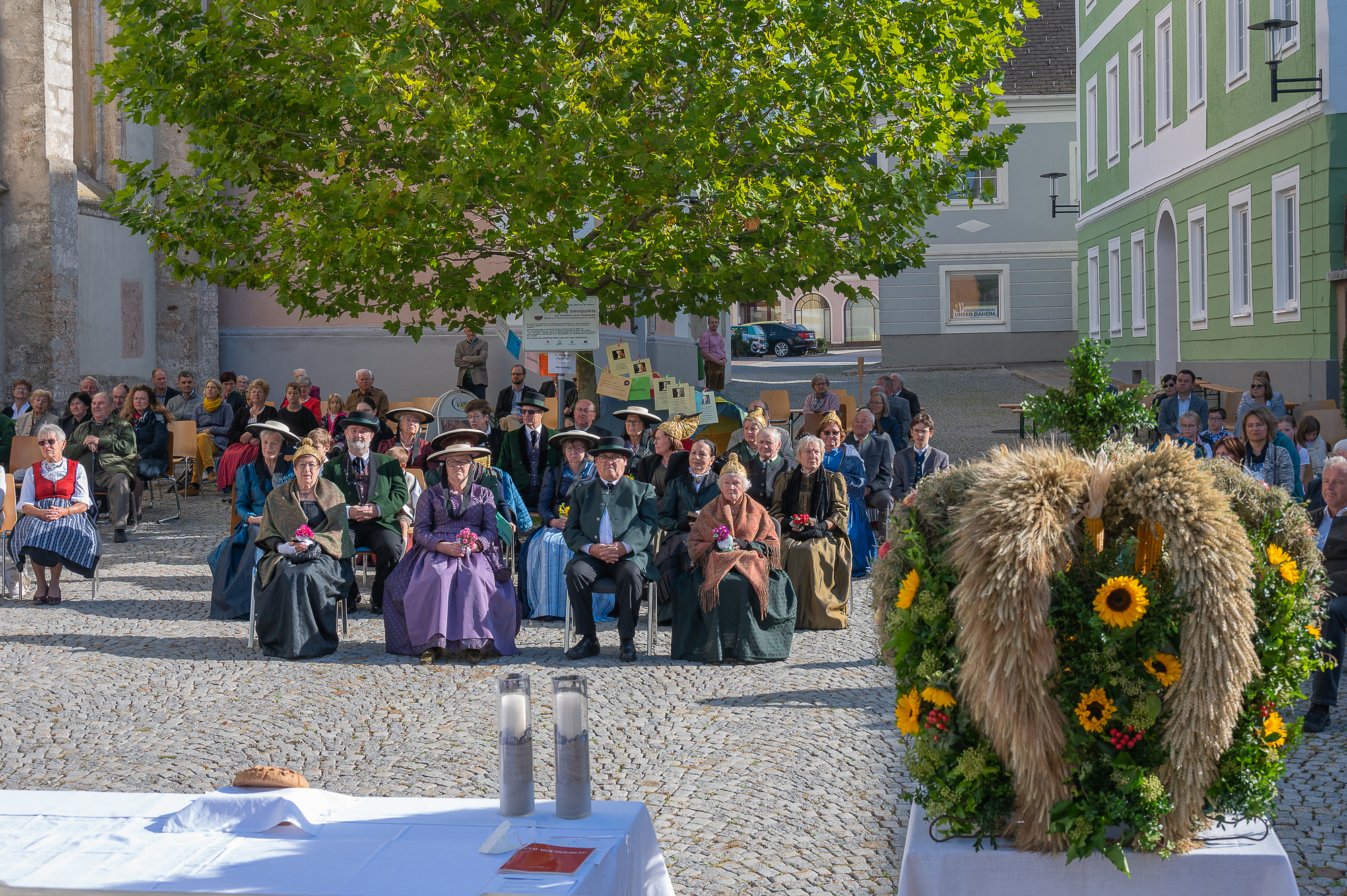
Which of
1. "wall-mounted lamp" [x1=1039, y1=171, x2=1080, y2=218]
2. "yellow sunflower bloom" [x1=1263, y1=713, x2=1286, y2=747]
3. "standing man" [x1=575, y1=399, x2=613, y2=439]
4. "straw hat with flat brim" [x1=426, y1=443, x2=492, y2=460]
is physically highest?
"wall-mounted lamp" [x1=1039, y1=171, x2=1080, y2=218]

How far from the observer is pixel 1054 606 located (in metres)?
3.66

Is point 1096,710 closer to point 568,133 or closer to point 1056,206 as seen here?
point 568,133

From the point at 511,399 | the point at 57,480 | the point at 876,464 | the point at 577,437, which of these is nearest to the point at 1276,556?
the point at 577,437

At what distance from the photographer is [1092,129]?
28.8 meters

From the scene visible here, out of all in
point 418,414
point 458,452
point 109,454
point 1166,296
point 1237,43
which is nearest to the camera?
point 458,452

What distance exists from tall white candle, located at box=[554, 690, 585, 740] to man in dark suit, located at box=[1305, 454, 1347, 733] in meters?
4.60

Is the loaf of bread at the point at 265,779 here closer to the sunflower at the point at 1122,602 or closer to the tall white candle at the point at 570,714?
the tall white candle at the point at 570,714

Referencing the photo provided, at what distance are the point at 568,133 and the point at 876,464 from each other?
Result: 4.41 m

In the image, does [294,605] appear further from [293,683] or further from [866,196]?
[866,196]

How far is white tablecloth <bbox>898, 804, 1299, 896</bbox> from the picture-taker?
144 inches

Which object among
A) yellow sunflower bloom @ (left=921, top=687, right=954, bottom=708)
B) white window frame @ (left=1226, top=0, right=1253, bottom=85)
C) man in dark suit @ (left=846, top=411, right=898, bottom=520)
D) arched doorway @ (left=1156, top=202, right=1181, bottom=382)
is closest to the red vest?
man in dark suit @ (left=846, top=411, right=898, bottom=520)

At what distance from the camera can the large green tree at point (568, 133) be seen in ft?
40.3

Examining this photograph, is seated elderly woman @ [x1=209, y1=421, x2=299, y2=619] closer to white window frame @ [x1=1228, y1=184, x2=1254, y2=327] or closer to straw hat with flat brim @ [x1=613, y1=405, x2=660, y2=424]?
straw hat with flat brim @ [x1=613, y1=405, x2=660, y2=424]

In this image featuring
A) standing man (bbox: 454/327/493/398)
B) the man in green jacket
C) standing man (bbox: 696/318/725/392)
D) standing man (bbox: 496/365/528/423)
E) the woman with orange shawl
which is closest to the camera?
the woman with orange shawl
